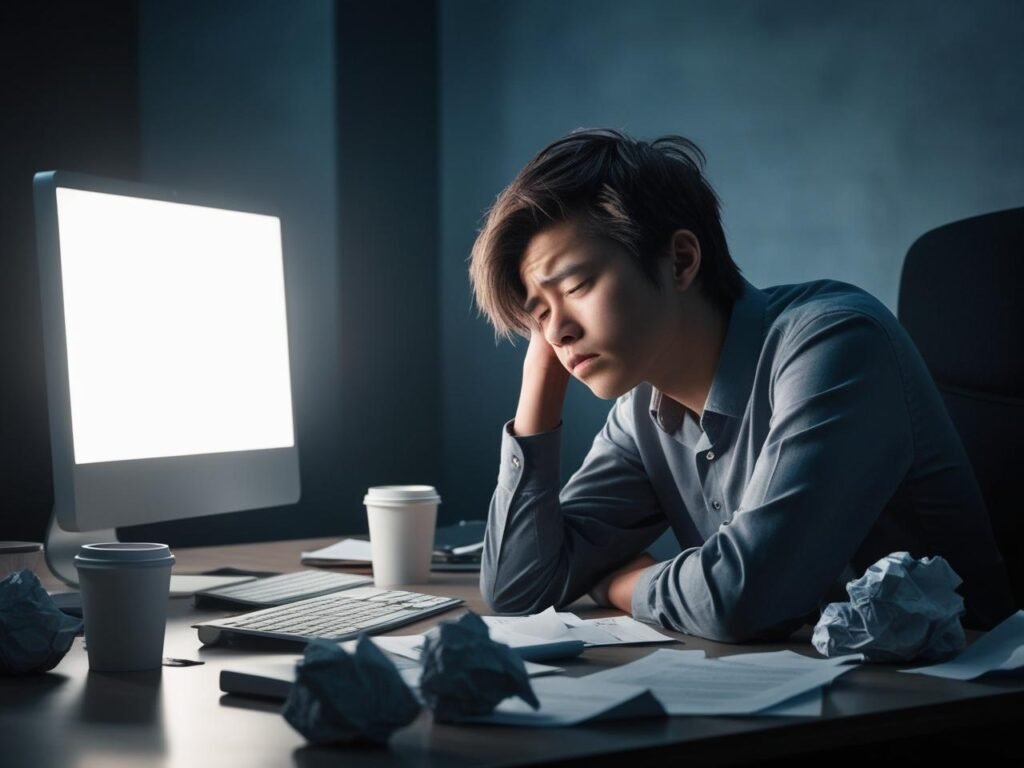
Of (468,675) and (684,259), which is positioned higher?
(684,259)

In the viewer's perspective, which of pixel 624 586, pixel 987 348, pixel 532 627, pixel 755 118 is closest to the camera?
pixel 532 627

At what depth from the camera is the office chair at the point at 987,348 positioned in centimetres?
154

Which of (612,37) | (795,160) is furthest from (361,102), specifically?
(795,160)

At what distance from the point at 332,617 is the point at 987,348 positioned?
3.12ft

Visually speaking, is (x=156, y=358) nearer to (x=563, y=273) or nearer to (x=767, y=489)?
(x=563, y=273)

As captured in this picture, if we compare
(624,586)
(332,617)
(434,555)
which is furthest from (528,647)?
(434,555)

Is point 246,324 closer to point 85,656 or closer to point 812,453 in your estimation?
point 85,656

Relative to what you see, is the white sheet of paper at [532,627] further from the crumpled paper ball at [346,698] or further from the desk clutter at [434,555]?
the desk clutter at [434,555]

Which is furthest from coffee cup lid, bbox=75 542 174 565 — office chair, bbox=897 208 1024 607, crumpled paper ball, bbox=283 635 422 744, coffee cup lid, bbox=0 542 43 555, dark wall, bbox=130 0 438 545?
dark wall, bbox=130 0 438 545

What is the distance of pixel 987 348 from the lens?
1578 millimetres

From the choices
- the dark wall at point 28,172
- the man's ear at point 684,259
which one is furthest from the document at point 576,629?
the dark wall at point 28,172

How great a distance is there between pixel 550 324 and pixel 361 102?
1570 mm

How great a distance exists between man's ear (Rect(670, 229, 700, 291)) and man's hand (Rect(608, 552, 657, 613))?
36cm

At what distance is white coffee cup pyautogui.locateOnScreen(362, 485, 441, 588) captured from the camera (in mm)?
1565
